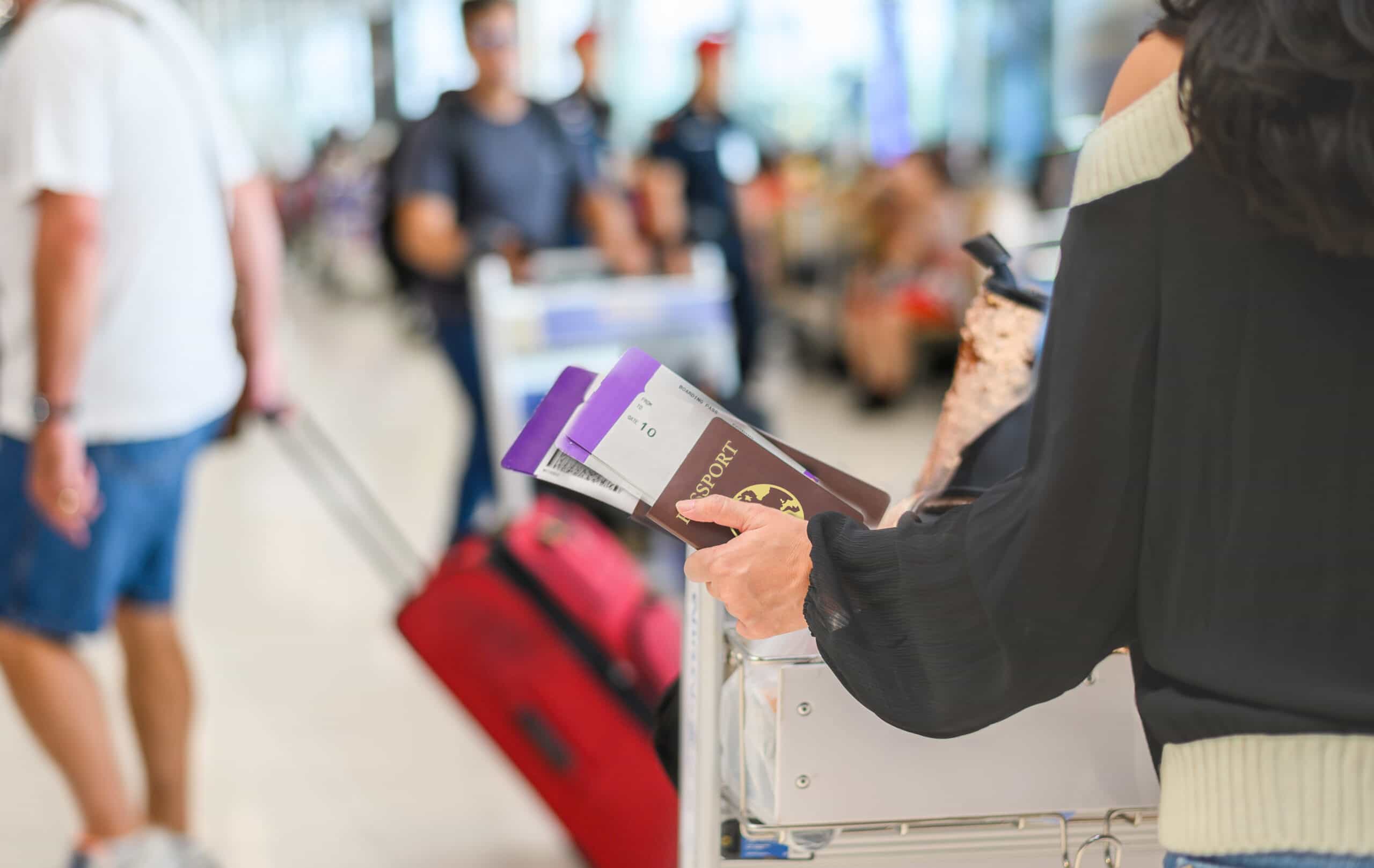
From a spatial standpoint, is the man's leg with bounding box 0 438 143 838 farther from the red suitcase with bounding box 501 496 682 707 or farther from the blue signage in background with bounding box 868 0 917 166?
the blue signage in background with bounding box 868 0 917 166

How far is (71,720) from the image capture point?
201cm

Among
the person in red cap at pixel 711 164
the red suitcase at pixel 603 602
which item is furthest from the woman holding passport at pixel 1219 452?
the person in red cap at pixel 711 164

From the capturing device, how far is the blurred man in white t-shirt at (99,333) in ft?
6.19

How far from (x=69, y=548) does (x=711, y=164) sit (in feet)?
12.2

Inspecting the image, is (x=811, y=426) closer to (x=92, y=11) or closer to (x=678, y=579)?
(x=678, y=579)

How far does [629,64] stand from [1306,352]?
15.9m

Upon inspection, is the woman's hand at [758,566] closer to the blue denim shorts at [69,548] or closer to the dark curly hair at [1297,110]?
the dark curly hair at [1297,110]

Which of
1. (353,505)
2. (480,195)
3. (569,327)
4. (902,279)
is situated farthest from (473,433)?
(902,279)

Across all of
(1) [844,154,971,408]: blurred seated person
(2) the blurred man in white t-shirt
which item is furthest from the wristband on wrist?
(1) [844,154,971,408]: blurred seated person

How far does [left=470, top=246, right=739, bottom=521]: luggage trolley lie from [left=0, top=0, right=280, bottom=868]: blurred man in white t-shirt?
1.11 metres

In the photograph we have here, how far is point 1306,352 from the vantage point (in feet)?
2.43

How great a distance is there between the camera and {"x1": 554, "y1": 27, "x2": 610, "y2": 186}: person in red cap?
189 inches

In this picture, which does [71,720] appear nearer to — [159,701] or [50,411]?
[159,701]

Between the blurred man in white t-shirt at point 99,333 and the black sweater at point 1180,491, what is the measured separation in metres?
1.47
